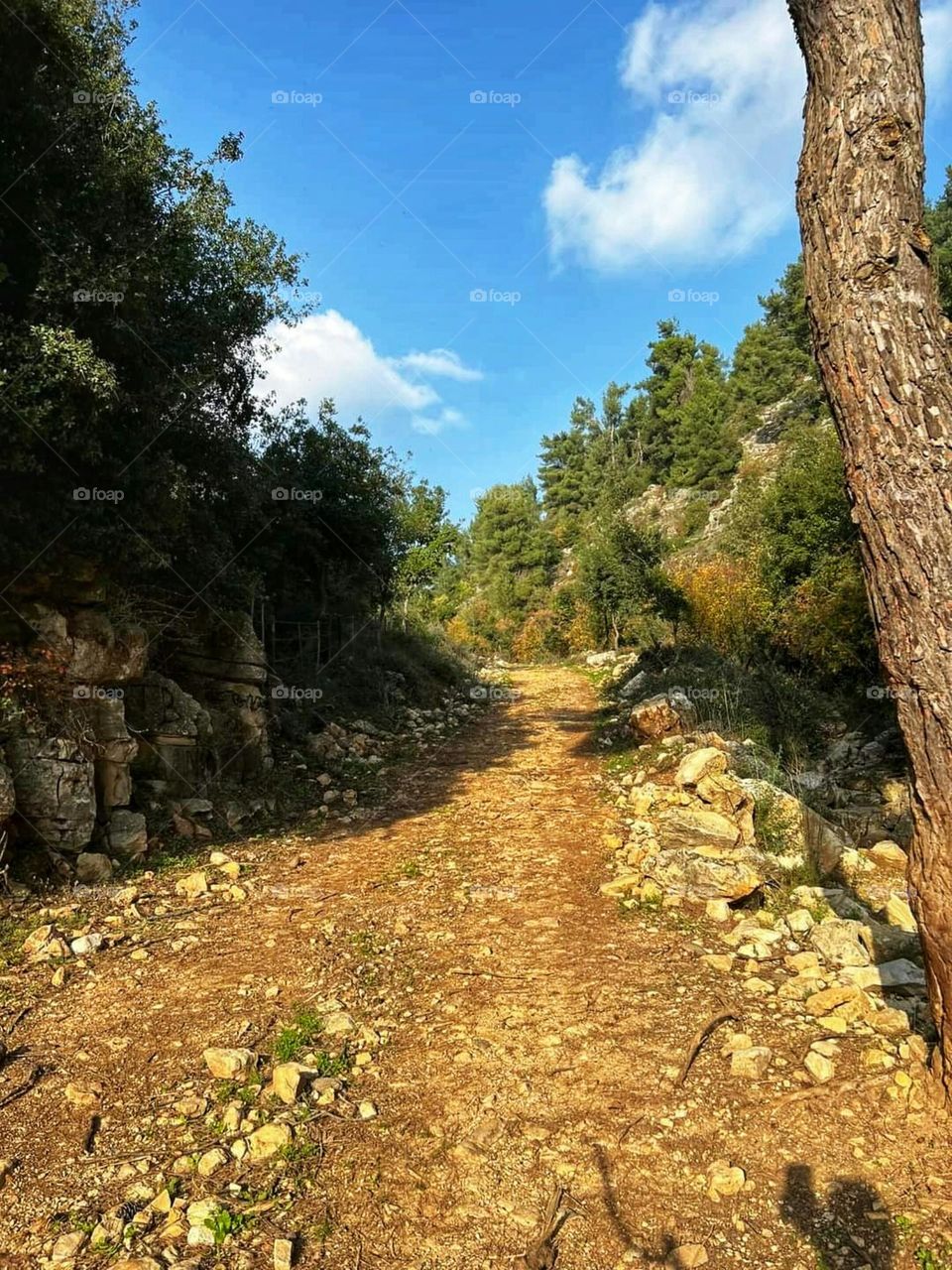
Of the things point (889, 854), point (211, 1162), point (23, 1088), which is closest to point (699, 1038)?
point (211, 1162)

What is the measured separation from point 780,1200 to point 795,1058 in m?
0.87

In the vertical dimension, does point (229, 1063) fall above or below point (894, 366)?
below

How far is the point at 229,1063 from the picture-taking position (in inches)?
127

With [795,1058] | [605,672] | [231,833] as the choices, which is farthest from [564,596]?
[795,1058]

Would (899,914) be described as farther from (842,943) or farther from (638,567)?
(638,567)

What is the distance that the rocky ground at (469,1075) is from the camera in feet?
7.80

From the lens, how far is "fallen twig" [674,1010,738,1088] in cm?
316

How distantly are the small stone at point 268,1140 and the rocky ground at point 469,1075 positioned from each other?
1cm

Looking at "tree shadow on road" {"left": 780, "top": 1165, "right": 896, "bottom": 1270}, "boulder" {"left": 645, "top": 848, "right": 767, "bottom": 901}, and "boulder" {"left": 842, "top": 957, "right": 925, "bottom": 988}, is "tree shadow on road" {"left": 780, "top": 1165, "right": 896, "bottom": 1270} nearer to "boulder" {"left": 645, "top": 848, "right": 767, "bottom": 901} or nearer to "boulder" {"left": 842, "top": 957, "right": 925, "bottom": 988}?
"boulder" {"left": 842, "top": 957, "right": 925, "bottom": 988}

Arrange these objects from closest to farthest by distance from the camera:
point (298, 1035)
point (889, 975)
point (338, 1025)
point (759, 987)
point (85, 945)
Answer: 1. point (298, 1035)
2. point (338, 1025)
3. point (889, 975)
4. point (759, 987)
5. point (85, 945)

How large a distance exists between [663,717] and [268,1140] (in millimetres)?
7545

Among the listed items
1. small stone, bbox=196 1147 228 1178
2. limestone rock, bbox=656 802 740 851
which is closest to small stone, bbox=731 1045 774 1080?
small stone, bbox=196 1147 228 1178

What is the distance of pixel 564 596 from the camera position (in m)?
35.1

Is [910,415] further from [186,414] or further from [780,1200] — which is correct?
[186,414]
